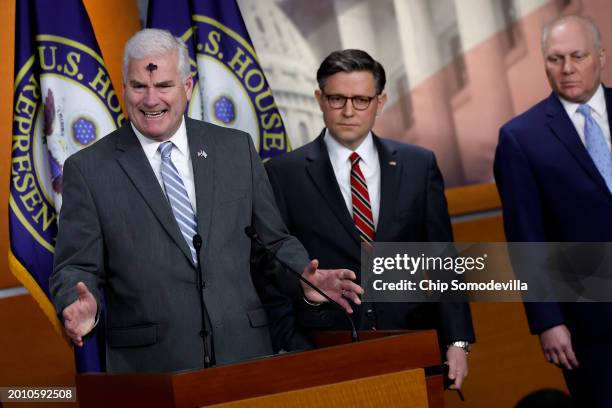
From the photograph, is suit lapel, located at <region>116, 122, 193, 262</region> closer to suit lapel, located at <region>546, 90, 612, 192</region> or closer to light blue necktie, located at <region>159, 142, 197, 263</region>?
light blue necktie, located at <region>159, 142, 197, 263</region>

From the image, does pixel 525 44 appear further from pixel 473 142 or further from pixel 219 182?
pixel 219 182

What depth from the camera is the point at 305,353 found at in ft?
7.01

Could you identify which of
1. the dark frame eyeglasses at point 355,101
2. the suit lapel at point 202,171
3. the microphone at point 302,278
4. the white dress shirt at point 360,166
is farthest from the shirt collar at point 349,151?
the microphone at point 302,278

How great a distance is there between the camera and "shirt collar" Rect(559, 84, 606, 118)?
3525 mm

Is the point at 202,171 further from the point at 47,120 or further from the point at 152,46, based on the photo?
the point at 47,120

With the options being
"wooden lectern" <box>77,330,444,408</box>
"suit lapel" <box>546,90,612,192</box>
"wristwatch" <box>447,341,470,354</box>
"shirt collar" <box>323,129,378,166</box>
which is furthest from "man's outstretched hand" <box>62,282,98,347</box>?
"suit lapel" <box>546,90,612,192</box>

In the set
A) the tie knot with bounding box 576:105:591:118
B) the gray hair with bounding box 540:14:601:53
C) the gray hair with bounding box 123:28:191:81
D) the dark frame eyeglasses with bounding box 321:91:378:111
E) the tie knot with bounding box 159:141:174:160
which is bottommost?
the tie knot with bounding box 159:141:174:160

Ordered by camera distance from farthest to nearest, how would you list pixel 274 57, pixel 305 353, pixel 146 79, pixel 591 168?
pixel 274 57
pixel 591 168
pixel 146 79
pixel 305 353

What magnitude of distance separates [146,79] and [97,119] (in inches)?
43.2

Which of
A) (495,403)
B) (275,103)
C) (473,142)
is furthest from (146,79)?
(495,403)

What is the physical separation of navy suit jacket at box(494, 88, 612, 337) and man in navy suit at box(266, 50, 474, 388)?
0.86 feet

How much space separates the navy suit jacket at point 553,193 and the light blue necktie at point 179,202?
4.19 feet

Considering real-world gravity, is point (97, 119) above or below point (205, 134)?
above

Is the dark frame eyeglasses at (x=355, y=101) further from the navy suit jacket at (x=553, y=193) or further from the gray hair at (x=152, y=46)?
the gray hair at (x=152, y=46)
